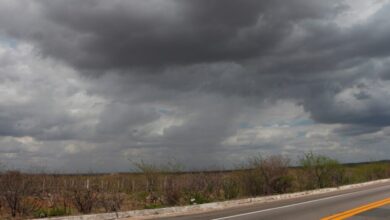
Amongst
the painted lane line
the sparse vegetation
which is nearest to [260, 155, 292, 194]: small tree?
the sparse vegetation

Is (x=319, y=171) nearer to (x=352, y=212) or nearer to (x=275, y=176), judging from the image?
(x=275, y=176)

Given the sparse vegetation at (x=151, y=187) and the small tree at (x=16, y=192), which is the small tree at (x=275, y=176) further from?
the small tree at (x=16, y=192)

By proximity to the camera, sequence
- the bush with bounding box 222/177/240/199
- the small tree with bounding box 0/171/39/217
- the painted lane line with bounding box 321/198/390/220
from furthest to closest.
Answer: the bush with bounding box 222/177/240/199, the small tree with bounding box 0/171/39/217, the painted lane line with bounding box 321/198/390/220

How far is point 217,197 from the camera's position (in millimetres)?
30531

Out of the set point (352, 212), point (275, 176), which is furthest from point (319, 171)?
point (352, 212)

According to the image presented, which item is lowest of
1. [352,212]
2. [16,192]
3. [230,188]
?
[352,212]

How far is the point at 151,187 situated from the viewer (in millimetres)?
28266

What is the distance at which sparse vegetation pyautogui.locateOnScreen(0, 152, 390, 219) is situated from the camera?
2045 centimetres

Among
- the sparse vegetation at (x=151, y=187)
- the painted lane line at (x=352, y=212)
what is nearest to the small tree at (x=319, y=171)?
the sparse vegetation at (x=151, y=187)

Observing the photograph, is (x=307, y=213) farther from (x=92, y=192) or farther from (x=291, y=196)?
(x=291, y=196)

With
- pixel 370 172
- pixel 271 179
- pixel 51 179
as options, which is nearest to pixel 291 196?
pixel 271 179

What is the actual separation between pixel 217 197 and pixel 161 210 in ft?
35.1

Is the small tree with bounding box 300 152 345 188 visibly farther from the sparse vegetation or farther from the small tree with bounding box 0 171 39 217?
the small tree with bounding box 0 171 39 217

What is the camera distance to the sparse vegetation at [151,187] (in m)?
20.5
